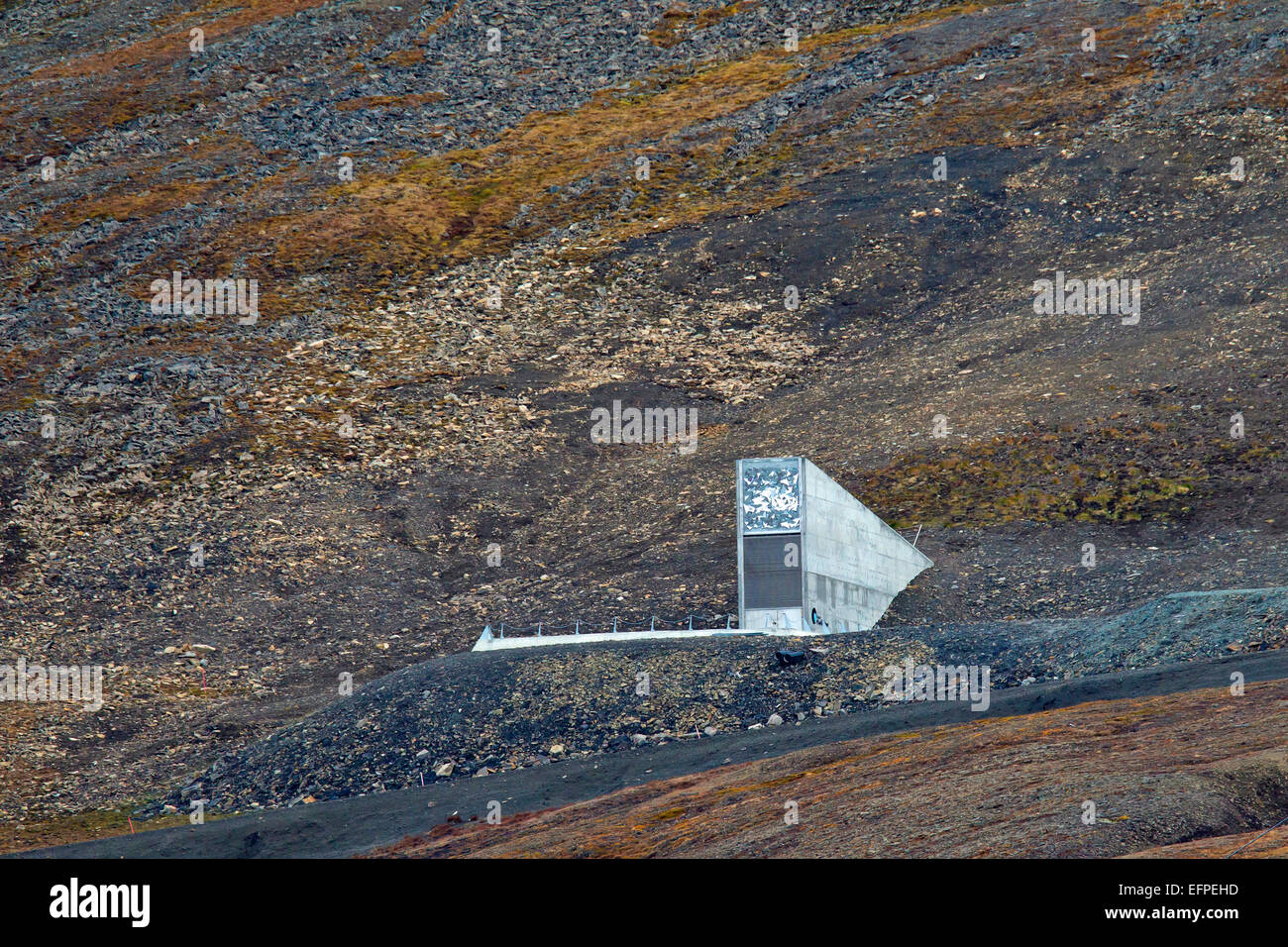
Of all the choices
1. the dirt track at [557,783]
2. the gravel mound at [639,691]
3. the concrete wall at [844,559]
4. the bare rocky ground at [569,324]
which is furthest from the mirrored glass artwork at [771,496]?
the dirt track at [557,783]

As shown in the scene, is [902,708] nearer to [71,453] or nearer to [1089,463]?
[1089,463]

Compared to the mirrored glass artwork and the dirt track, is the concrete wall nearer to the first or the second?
the mirrored glass artwork

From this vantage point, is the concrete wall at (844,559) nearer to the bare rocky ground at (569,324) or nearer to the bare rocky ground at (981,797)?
the bare rocky ground at (569,324)

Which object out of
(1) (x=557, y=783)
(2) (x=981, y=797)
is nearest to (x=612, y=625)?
(1) (x=557, y=783)

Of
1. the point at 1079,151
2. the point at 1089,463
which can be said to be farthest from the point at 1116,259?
the point at 1089,463

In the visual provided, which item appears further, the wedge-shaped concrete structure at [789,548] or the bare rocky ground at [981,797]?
the wedge-shaped concrete structure at [789,548]

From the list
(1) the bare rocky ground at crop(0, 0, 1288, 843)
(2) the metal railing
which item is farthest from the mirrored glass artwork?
(1) the bare rocky ground at crop(0, 0, 1288, 843)
